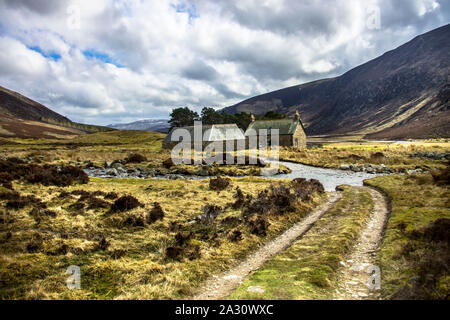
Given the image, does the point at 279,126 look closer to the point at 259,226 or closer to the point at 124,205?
the point at 124,205

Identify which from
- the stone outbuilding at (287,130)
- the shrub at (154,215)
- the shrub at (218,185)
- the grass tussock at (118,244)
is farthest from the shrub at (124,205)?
the stone outbuilding at (287,130)

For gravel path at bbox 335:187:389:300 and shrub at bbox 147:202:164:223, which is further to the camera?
shrub at bbox 147:202:164:223

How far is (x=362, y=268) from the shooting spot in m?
9.79

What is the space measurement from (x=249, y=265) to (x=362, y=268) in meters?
4.16

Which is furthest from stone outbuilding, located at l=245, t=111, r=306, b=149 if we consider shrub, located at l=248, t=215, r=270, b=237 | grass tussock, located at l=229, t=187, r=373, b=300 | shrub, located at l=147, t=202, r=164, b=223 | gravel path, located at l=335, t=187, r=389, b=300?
shrub, located at l=147, t=202, r=164, b=223

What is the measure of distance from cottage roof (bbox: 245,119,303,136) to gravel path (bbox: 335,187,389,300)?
232 feet

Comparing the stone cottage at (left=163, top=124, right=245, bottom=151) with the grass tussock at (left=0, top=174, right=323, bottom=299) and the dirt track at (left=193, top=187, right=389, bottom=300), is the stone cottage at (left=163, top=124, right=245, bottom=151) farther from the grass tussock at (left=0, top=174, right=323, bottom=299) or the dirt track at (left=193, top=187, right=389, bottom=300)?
the dirt track at (left=193, top=187, right=389, bottom=300)

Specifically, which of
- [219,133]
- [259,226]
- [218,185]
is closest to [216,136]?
[219,133]

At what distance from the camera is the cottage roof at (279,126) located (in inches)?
3333

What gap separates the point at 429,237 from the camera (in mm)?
10812

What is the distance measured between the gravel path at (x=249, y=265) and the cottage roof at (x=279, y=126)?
228ft

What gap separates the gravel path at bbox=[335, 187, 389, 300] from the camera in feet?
26.5

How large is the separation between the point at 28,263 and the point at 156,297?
520cm
